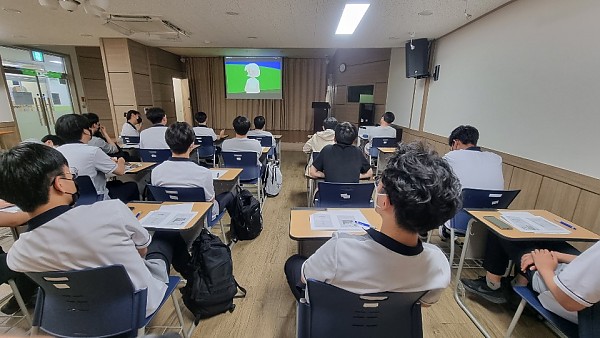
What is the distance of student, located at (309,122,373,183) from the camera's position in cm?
252

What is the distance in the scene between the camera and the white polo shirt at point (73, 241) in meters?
0.96

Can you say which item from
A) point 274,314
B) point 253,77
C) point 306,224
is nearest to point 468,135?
point 306,224

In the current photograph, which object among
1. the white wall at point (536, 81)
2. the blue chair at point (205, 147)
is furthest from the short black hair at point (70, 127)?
the white wall at point (536, 81)

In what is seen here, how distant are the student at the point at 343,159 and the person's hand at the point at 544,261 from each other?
1429 mm

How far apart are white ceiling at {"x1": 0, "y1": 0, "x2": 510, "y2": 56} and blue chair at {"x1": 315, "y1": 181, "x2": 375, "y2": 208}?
2.39m

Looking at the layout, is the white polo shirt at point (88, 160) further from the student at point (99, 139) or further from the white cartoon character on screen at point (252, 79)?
the white cartoon character on screen at point (252, 79)

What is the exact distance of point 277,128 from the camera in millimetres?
8633

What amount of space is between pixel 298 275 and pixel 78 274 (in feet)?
3.19

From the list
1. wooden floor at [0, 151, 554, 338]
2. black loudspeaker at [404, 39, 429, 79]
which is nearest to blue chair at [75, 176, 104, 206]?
wooden floor at [0, 151, 554, 338]

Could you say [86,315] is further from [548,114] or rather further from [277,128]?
[277,128]

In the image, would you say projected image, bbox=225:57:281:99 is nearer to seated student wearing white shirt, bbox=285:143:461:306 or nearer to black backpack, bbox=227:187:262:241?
black backpack, bbox=227:187:262:241

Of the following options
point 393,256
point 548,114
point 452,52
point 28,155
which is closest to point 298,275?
point 393,256

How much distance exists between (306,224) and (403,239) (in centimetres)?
80

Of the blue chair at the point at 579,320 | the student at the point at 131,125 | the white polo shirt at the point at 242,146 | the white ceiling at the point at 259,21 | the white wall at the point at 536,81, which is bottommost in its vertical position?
the blue chair at the point at 579,320
